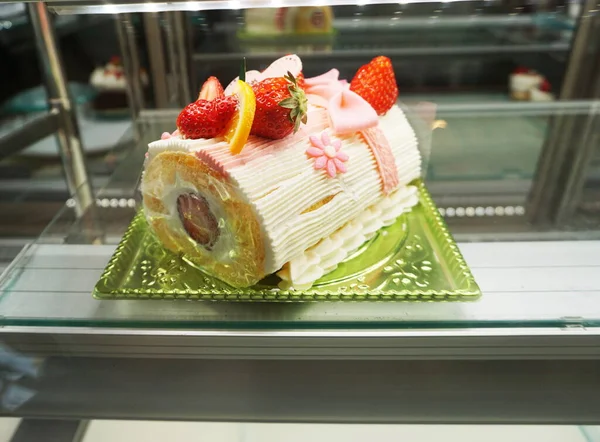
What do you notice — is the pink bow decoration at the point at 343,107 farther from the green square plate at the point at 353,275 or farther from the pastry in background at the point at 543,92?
the pastry in background at the point at 543,92

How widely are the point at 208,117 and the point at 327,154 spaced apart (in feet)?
0.88

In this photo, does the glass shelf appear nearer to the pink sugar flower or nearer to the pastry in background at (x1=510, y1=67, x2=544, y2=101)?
the pink sugar flower

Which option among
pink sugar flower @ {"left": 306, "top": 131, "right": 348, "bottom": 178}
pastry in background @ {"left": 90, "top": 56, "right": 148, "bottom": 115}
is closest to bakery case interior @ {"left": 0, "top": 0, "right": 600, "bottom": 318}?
pink sugar flower @ {"left": 306, "top": 131, "right": 348, "bottom": 178}

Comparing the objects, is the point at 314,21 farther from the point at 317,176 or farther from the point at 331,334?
the point at 331,334

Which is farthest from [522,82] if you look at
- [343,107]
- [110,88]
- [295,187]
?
[110,88]

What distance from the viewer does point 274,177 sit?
896 mm

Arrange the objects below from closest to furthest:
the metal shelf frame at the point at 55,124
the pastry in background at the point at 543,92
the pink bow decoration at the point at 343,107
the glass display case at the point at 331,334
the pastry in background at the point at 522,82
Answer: the glass display case at the point at 331,334 → the pink bow decoration at the point at 343,107 → the metal shelf frame at the point at 55,124 → the pastry in background at the point at 543,92 → the pastry in background at the point at 522,82

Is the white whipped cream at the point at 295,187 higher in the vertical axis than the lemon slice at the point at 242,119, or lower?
lower

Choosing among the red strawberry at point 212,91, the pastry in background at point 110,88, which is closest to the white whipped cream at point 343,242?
the red strawberry at point 212,91

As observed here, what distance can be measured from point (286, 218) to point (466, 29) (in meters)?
1.23

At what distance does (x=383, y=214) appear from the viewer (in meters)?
1.20

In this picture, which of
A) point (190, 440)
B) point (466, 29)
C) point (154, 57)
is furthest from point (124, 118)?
point (190, 440)

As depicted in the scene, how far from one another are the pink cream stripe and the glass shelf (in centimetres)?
23

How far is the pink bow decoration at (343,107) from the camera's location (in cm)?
107
